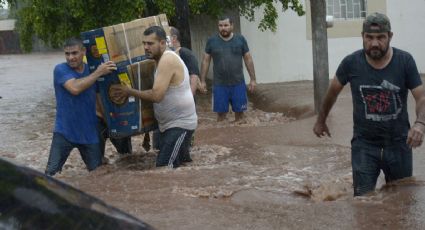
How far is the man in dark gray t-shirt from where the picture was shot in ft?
35.3

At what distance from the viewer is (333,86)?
5508mm

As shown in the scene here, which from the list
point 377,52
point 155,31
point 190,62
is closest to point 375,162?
point 377,52

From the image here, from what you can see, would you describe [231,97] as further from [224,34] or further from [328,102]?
[328,102]

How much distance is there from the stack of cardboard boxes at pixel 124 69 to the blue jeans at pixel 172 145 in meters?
0.28

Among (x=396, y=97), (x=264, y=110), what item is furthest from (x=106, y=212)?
(x=264, y=110)

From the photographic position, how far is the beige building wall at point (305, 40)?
1492cm

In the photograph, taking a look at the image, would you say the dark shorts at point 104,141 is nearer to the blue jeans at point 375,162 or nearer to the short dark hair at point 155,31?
the short dark hair at point 155,31

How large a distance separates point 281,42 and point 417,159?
7966 millimetres

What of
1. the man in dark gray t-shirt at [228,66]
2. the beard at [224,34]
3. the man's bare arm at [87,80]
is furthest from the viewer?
the man in dark gray t-shirt at [228,66]

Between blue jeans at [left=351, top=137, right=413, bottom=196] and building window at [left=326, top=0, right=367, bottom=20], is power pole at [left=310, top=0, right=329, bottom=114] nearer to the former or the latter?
building window at [left=326, top=0, right=367, bottom=20]

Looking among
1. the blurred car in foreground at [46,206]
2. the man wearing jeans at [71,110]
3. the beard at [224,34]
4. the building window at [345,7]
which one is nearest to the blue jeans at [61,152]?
the man wearing jeans at [71,110]

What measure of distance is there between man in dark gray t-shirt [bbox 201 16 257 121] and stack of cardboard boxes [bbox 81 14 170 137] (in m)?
3.65

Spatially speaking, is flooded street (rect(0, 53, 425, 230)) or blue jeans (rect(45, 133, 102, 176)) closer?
flooded street (rect(0, 53, 425, 230))

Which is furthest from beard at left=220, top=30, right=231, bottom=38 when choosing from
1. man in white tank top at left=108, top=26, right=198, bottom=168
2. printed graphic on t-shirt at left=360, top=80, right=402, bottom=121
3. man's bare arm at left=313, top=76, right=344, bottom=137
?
printed graphic on t-shirt at left=360, top=80, right=402, bottom=121
